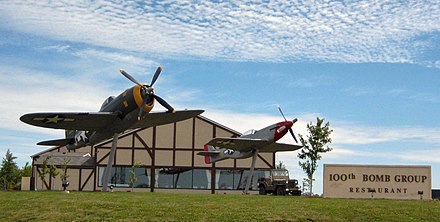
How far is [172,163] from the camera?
63844mm

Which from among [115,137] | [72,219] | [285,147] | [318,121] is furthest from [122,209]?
[318,121]

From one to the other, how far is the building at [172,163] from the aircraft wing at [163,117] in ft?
92.0

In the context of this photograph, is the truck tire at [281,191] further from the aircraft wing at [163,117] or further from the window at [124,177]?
the window at [124,177]

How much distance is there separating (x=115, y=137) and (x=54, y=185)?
1434 inches

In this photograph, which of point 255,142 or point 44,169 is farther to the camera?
point 44,169

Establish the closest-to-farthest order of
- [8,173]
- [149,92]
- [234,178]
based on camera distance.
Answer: [149,92]
[234,178]
[8,173]

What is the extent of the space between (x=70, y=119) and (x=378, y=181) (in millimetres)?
21990

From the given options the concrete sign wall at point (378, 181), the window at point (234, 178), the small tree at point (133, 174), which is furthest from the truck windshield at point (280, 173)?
the small tree at point (133, 174)

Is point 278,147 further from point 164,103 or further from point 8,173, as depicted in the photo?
point 8,173

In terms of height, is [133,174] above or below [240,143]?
below

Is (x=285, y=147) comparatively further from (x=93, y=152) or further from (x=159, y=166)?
(x=93, y=152)

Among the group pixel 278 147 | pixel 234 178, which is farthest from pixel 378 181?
pixel 234 178

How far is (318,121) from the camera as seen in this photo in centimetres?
5631

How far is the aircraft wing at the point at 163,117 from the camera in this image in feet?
112
